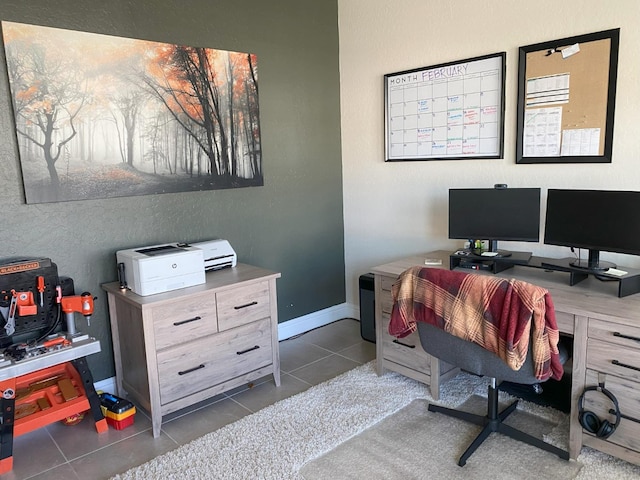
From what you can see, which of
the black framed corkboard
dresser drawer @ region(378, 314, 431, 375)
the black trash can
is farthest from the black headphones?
the black trash can

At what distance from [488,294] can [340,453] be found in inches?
41.5

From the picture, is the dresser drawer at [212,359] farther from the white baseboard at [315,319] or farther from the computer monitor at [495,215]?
the computer monitor at [495,215]

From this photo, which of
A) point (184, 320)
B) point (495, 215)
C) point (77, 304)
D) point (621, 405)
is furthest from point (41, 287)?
point (621, 405)

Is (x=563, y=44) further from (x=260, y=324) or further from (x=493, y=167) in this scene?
(x=260, y=324)

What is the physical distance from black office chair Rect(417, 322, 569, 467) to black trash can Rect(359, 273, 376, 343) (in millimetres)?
1122

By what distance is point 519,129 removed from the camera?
294 cm

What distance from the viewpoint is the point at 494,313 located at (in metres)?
2.00

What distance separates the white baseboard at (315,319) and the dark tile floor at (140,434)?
0.39m

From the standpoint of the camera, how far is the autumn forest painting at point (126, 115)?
2590 mm

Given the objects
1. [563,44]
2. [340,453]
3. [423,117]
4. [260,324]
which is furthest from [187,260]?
[563,44]

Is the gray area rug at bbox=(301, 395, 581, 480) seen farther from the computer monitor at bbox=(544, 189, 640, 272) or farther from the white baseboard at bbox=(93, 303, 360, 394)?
the white baseboard at bbox=(93, 303, 360, 394)

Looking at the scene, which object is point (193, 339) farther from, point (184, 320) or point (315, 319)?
point (315, 319)

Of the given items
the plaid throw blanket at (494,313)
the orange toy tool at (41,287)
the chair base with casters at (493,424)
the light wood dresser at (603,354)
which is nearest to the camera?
the plaid throw blanket at (494,313)

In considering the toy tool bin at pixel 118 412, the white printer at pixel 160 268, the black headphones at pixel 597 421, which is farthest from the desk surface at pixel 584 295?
the toy tool bin at pixel 118 412
